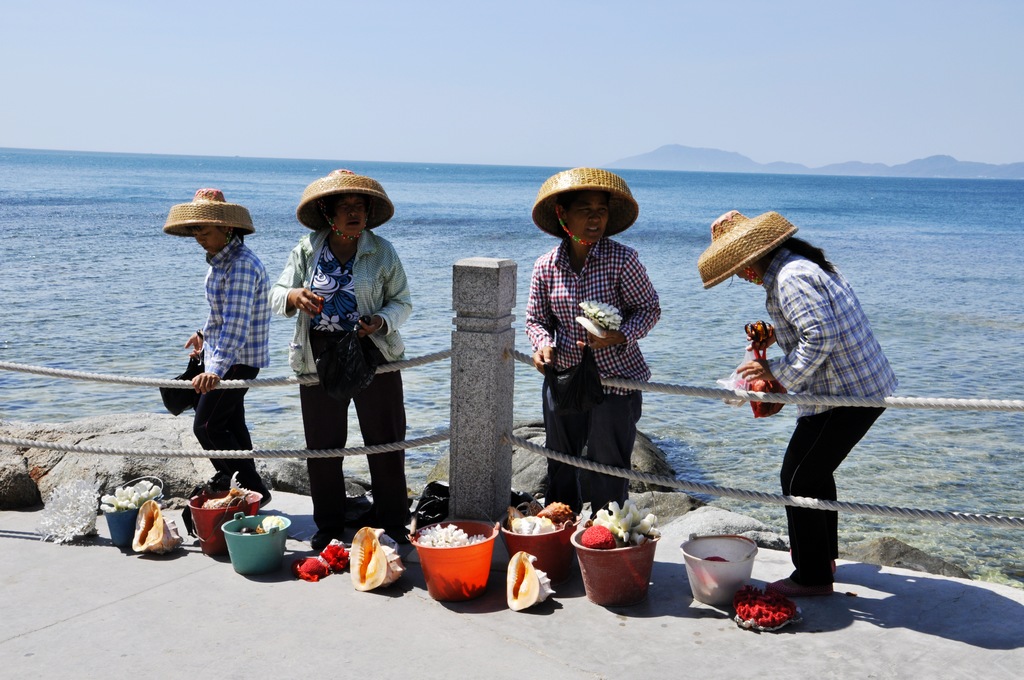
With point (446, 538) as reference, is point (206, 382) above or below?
above

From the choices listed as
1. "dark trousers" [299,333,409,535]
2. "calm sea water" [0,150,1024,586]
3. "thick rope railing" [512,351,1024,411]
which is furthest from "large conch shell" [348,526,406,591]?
"calm sea water" [0,150,1024,586]

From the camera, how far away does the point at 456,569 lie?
4.30m

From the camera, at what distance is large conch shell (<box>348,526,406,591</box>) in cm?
445

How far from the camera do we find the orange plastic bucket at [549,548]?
4422 mm

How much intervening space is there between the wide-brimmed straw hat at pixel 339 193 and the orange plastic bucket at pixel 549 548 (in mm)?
1772

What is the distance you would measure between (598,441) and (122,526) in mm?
2586

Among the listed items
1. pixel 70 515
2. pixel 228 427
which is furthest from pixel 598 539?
pixel 70 515

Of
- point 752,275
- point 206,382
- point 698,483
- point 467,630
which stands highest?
point 752,275

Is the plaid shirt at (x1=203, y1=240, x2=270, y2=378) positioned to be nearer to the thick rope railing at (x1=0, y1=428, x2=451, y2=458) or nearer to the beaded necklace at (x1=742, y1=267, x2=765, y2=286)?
the thick rope railing at (x1=0, y1=428, x2=451, y2=458)

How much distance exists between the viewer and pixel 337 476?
5.25m

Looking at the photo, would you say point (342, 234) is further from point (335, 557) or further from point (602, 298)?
point (335, 557)

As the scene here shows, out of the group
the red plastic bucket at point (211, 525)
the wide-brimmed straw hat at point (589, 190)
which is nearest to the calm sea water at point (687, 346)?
the red plastic bucket at point (211, 525)

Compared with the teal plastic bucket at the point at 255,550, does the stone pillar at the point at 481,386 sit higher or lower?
higher

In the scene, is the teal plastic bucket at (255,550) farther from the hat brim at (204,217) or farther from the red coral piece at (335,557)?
the hat brim at (204,217)
